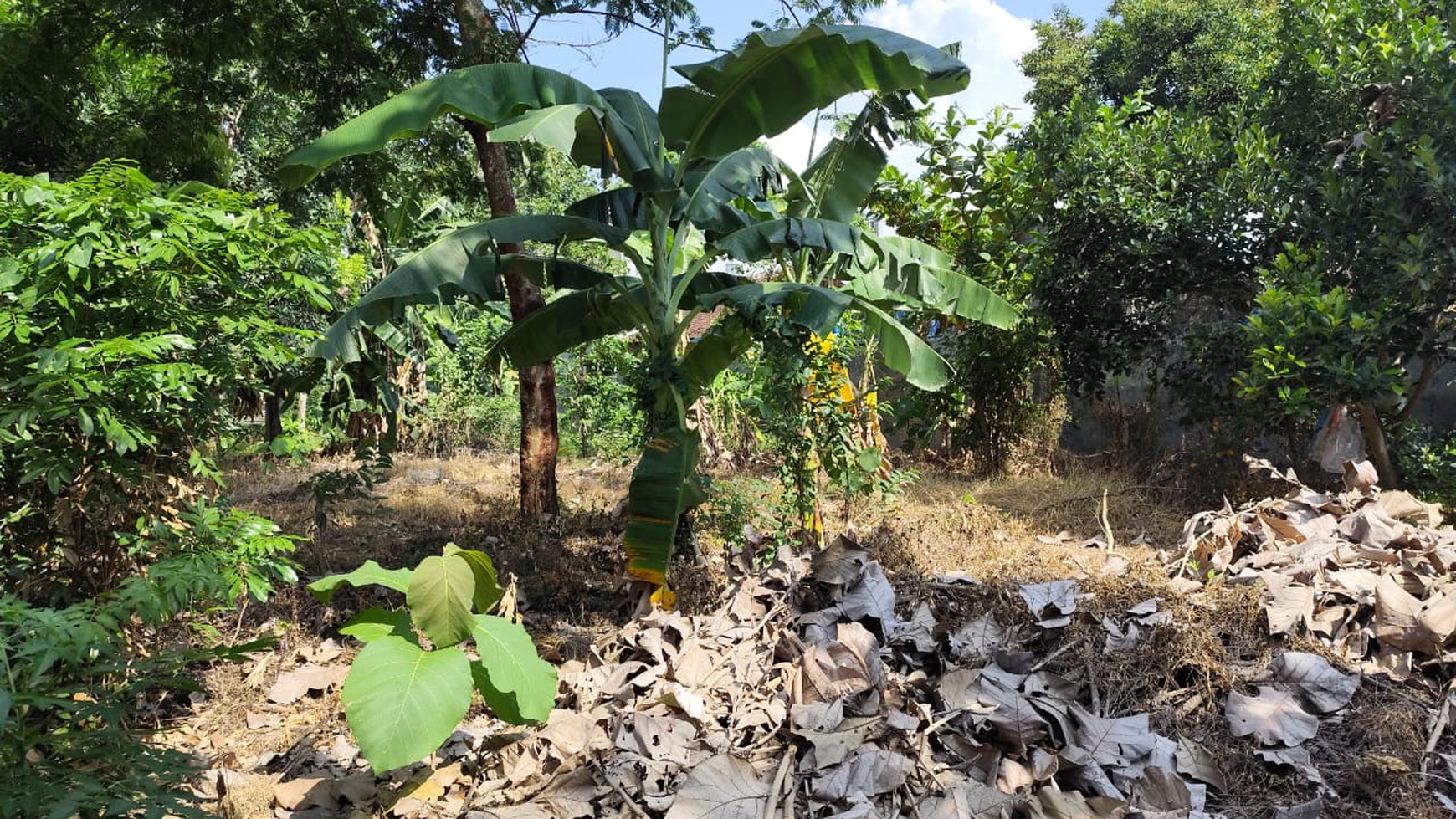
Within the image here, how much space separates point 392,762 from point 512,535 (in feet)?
13.1

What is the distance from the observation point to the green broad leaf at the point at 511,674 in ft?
7.79

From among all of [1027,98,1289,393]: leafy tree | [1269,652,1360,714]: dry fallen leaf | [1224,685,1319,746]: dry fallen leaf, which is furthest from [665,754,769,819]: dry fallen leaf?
[1027,98,1289,393]: leafy tree

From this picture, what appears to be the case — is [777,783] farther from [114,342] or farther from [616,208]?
[616,208]

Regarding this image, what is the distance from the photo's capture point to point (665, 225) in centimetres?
446

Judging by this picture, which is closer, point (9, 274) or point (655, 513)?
point (9, 274)

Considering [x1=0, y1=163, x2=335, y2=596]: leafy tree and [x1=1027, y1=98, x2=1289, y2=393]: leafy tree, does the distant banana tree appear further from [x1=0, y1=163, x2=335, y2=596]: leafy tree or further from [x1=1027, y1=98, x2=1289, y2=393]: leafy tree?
[x1=1027, y1=98, x2=1289, y2=393]: leafy tree

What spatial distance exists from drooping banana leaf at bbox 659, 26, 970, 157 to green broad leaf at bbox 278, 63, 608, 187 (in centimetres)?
49

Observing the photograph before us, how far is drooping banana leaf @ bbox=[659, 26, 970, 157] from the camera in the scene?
3.67m

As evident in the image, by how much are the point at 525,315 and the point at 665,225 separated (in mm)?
1712

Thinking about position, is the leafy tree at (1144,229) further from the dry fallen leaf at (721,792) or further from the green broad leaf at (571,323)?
the dry fallen leaf at (721,792)

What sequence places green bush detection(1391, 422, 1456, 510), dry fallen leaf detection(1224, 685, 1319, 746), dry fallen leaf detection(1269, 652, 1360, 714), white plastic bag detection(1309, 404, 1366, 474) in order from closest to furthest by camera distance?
dry fallen leaf detection(1224, 685, 1319, 746) → dry fallen leaf detection(1269, 652, 1360, 714) → green bush detection(1391, 422, 1456, 510) → white plastic bag detection(1309, 404, 1366, 474)

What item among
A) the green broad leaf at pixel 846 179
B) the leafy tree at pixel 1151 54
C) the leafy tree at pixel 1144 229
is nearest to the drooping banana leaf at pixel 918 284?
the green broad leaf at pixel 846 179

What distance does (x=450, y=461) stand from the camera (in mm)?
9883

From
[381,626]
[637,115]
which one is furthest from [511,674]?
[637,115]
